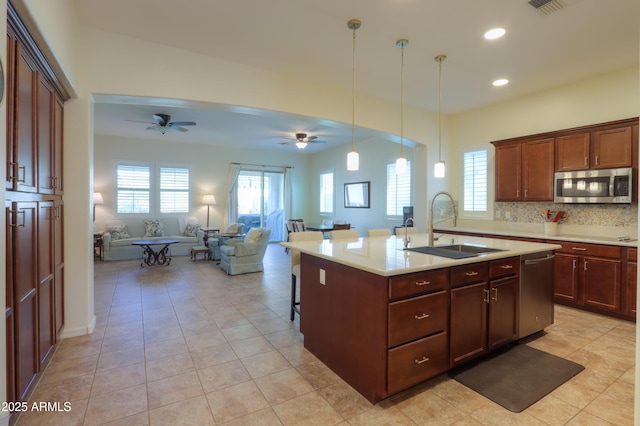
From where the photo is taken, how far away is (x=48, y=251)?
251 cm

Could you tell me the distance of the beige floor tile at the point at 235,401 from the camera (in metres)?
1.95

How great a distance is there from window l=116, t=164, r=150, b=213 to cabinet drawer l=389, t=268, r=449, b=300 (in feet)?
25.9

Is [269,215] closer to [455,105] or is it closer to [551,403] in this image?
[455,105]

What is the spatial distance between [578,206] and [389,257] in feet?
11.7

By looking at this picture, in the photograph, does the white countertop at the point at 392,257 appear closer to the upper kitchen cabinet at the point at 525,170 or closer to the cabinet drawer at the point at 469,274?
the cabinet drawer at the point at 469,274

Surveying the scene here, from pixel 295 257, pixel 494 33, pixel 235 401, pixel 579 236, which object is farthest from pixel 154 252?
pixel 579 236

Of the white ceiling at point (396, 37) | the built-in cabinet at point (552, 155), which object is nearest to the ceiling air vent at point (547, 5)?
the white ceiling at point (396, 37)

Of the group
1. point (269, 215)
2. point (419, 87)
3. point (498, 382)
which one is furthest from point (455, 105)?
point (269, 215)

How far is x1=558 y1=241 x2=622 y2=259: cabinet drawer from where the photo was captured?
3.48 meters

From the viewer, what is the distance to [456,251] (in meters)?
2.73

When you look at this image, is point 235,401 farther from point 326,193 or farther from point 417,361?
point 326,193

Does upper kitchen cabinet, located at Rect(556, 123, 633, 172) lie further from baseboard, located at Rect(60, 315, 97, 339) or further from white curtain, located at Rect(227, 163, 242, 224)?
white curtain, located at Rect(227, 163, 242, 224)

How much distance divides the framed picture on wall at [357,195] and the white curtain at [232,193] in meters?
3.19

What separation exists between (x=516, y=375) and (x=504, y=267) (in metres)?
0.82
